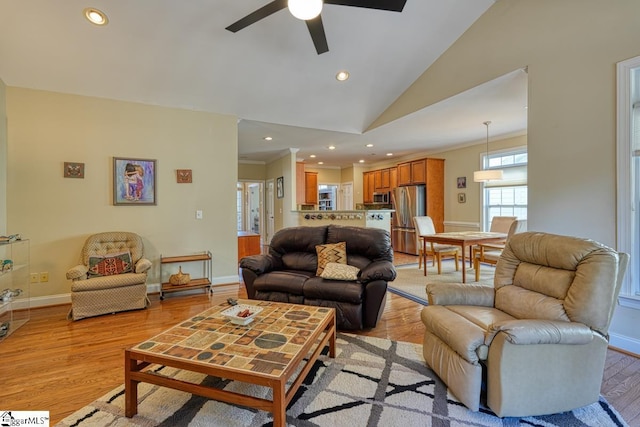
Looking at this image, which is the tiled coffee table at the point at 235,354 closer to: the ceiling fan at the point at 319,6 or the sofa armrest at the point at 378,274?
the sofa armrest at the point at 378,274

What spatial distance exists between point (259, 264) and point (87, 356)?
5.10 ft

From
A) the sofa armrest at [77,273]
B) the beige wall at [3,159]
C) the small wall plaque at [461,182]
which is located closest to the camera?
the sofa armrest at [77,273]

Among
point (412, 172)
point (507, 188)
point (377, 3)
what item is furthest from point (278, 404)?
point (412, 172)

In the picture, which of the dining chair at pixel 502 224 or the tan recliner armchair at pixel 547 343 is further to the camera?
the dining chair at pixel 502 224

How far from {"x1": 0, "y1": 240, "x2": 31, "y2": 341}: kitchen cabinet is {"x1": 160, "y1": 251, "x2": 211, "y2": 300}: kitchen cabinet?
132 cm

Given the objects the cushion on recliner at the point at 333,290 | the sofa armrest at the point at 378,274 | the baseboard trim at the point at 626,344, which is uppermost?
the sofa armrest at the point at 378,274

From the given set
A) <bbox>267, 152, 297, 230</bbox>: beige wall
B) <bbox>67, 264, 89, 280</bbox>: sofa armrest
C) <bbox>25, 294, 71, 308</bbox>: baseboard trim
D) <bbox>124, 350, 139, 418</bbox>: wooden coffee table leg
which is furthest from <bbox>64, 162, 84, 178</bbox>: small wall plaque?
<bbox>267, 152, 297, 230</bbox>: beige wall

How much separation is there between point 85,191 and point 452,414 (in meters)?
4.37

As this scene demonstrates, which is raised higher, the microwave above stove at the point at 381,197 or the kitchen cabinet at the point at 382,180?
the kitchen cabinet at the point at 382,180

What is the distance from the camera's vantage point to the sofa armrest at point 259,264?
10.1 feet

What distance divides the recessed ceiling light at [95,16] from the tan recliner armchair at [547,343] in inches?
155

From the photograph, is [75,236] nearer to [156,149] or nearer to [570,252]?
[156,149]

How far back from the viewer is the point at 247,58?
3508mm

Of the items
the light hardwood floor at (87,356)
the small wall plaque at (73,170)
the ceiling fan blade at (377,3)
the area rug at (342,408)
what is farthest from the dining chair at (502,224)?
the small wall plaque at (73,170)
